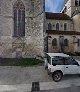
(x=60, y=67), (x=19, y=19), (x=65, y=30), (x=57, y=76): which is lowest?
(x=57, y=76)

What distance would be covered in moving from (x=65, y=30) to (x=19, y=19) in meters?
13.1

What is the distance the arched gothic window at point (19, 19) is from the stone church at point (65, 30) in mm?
5055

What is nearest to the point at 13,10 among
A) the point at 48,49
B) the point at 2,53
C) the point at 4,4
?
the point at 4,4

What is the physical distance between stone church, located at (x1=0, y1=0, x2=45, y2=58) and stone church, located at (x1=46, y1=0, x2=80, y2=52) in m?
4.24

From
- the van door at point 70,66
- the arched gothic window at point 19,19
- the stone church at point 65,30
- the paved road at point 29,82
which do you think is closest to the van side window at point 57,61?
the van door at point 70,66

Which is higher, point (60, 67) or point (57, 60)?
Answer: point (57, 60)

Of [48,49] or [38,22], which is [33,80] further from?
[48,49]

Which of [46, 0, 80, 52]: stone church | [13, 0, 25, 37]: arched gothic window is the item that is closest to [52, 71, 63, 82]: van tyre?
[13, 0, 25, 37]: arched gothic window

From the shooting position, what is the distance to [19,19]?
27.4 meters

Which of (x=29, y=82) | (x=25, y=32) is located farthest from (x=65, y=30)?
(x=29, y=82)

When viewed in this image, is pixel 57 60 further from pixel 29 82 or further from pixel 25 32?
pixel 25 32

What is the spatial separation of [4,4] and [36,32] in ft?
19.6

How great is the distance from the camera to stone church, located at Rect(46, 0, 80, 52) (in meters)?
31.6

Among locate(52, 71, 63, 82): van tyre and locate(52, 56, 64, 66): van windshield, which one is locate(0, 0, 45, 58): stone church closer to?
locate(52, 56, 64, 66): van windshield
